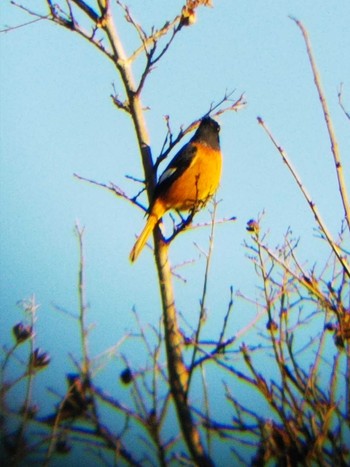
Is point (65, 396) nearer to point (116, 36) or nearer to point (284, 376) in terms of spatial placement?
point (284, 376)

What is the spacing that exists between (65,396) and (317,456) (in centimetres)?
159

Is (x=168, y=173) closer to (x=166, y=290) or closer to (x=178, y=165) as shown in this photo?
(x=178, y=165)

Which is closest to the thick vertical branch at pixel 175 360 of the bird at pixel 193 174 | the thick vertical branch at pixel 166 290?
the thick vertical branch at pixel 166 290

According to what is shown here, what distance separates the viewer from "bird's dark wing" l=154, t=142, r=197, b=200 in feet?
20.0

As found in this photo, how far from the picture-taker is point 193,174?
640cm

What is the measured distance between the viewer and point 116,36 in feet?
16.4

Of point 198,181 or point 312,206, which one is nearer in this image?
point 312,206

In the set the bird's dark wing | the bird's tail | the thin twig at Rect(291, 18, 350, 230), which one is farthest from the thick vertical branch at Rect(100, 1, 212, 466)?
the thin twig at Rect(291, 18, 350, 230)

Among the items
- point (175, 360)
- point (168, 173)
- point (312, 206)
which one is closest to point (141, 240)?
point (168, 173)

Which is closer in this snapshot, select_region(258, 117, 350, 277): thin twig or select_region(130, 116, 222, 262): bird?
select_region(258, 117, 350, 277): thin twig

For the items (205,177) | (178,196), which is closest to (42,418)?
(178,196)

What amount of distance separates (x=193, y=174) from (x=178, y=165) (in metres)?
0.19

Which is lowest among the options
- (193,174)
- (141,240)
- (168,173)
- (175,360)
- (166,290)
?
(175,360)

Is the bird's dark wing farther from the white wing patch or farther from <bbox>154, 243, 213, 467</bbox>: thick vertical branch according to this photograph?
<bbox>154, 243, 213, 467</bbox>: thick vertical branch
